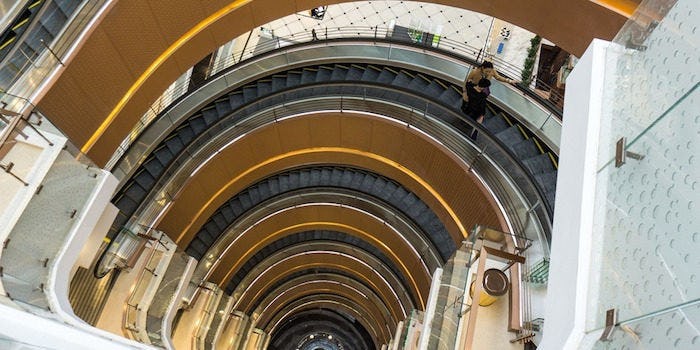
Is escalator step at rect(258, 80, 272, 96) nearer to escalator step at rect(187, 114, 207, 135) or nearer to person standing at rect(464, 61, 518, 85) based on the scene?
escalator step at rect(187, 114, 207, 135)

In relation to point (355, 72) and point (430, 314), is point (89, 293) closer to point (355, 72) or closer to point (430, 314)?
point (430, 314)

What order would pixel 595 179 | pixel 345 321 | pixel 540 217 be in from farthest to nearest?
pixel 345 321 → pixel 540 217 → pixel 595 179

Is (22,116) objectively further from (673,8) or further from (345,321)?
(345,321)

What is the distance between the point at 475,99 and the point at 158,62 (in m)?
6.46

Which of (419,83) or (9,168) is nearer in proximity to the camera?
(9,168)

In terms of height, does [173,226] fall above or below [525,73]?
below

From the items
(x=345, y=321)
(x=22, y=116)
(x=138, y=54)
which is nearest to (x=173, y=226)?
(x=138, y=54)

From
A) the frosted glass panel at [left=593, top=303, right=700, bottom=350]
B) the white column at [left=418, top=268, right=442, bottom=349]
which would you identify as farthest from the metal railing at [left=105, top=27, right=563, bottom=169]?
the frosted glass panel at [left=593, top=303, right=700, bottom=350]

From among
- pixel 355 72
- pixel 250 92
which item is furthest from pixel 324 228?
pixel 355 72

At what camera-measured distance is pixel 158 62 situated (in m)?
10.9

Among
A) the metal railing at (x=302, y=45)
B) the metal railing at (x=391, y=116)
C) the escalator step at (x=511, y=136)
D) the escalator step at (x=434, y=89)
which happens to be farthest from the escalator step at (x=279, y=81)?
the escalator step at (x=511, y=136)

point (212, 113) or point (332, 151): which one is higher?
point (332, 151)

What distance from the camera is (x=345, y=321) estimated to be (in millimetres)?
38594

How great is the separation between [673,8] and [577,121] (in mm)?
1025
